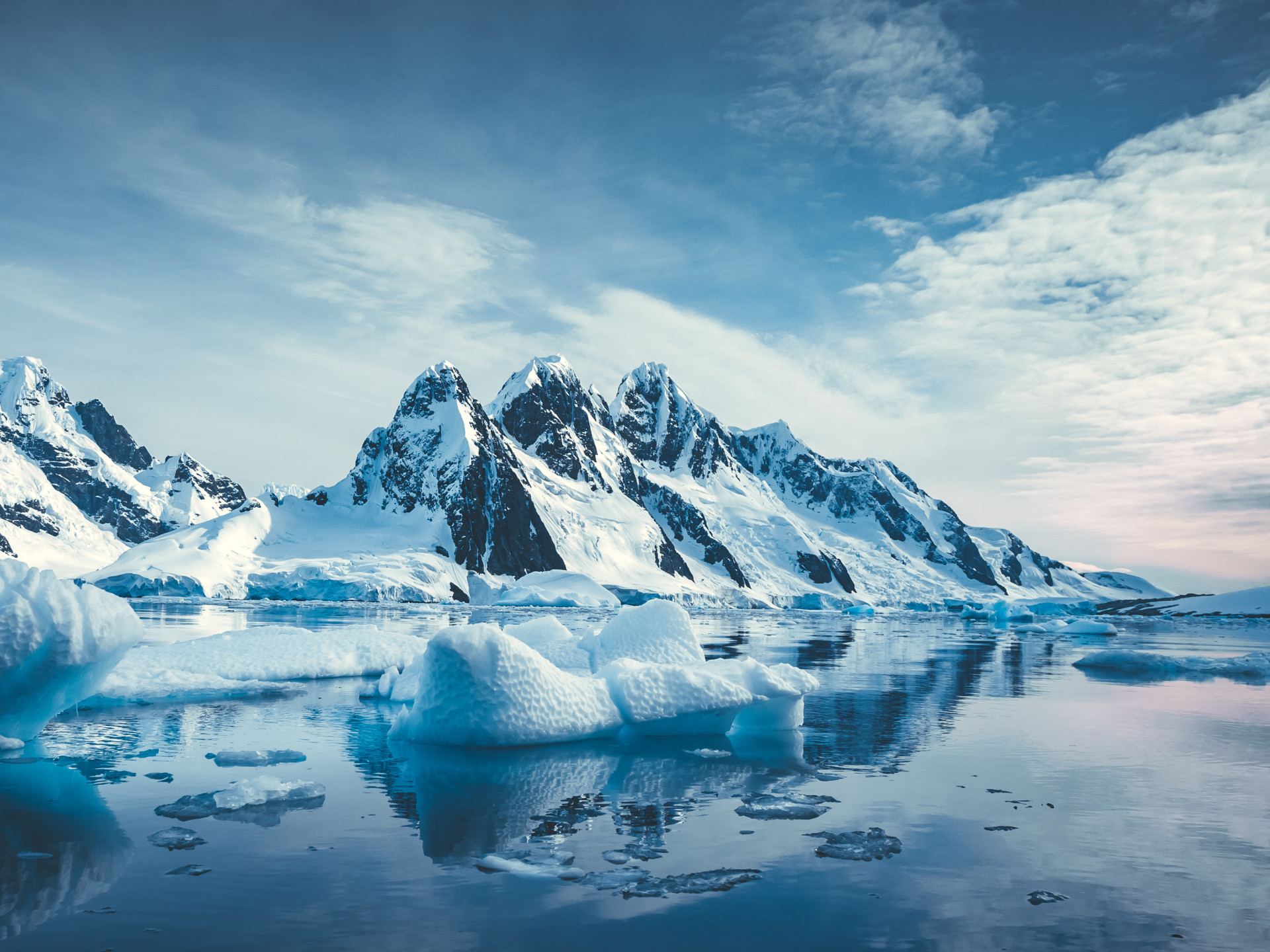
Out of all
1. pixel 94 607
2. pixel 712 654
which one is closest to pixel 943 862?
pixel 94 607

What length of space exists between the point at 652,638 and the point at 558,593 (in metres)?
77.0

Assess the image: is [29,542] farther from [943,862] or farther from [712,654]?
[943,862]

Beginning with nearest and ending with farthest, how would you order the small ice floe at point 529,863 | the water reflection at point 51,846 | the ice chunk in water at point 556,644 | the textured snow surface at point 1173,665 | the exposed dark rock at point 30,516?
the water reflection at point 51,846
the small ice floe at point 529,863
the ice chunk in water at point 556,644
the textured snow surface at point 1173,665
the exposed dark rock at point 30,516

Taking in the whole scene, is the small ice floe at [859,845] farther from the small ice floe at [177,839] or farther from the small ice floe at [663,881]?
the small ice floe at [177,839]

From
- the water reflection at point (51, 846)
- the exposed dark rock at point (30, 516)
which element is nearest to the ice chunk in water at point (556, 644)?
the water reflection at point (51, 846)

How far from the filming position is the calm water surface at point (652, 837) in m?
5.33

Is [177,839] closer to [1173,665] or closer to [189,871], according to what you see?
[189,871]

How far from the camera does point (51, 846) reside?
6.67m

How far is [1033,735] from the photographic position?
523 inches

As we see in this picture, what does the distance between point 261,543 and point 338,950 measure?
102 meters

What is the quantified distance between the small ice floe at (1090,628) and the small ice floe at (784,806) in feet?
160

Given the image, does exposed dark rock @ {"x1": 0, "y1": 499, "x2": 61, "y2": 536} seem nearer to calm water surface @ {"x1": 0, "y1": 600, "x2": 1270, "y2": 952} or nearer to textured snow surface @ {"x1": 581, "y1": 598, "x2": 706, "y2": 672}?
calm water surface @ {"x1": 0, "y1": 600, "x2": 1270, "y2": 952}

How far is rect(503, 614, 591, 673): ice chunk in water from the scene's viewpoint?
17266mm

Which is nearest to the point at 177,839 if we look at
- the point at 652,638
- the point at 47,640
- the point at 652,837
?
the point at 652,837
